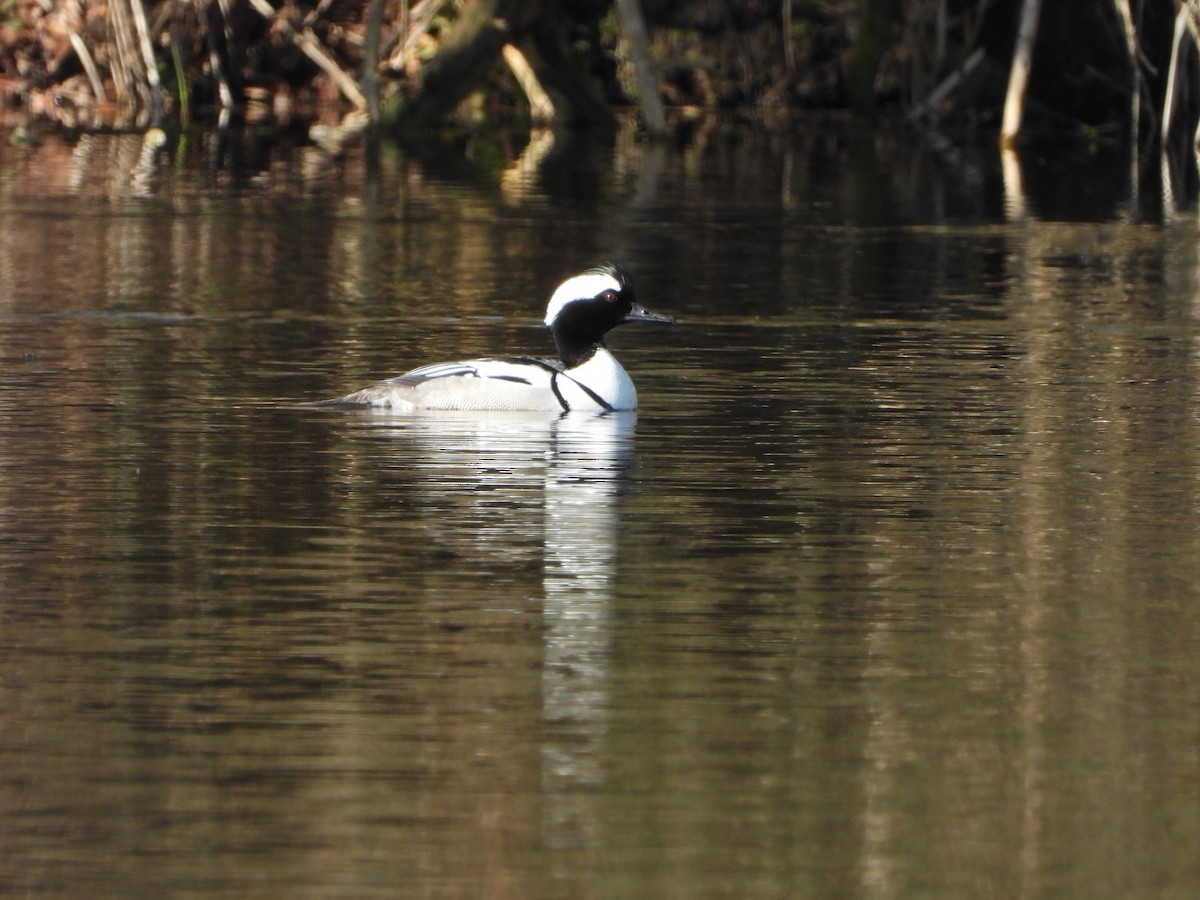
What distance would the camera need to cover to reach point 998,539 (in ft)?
27.0

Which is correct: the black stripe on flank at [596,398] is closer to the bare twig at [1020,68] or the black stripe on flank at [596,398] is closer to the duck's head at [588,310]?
the duck's head at [588,310]

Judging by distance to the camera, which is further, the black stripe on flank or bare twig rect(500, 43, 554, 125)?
bare twig rect(500, 43, 554, 125)

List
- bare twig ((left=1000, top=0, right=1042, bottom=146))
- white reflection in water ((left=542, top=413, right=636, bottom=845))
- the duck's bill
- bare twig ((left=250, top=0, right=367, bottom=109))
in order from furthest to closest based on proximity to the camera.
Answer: bare twig ((left=250, top=0, right=367, bottom=109)) → bare twig ((left=1000, top=0, right=1042, bottom=146)) → the duck's bill → white reflection in water ((left=542, top=413, right=636, bottom=845))

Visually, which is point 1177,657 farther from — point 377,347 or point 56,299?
point 56,299

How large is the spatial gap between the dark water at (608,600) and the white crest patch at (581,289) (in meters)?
0.52

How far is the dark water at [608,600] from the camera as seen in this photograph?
17.7 ft

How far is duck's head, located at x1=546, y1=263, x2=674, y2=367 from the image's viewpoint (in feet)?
36.0

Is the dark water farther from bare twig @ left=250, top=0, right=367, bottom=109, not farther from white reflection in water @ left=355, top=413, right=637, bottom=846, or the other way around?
bare twig @ left=250, top=0, right=367, bottom=109

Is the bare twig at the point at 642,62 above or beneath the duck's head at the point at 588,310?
above

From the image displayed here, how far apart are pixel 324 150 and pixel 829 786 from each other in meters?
22.0

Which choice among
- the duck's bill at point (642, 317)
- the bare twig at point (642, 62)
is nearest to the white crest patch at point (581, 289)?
the duck's bill at point (642, 317)

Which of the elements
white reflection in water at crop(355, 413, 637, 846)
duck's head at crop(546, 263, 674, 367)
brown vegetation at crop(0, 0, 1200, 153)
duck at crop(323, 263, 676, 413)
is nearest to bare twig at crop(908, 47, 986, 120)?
brown vegetation at crop(0, 0, 1200, 153)

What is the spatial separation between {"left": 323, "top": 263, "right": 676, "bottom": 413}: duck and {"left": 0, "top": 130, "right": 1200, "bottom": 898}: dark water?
12 centimetres

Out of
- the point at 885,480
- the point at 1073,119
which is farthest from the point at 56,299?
the point at 1073,119
